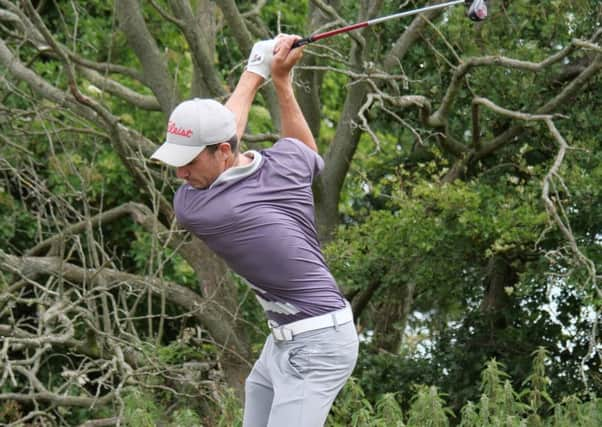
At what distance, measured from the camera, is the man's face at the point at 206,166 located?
345 centimetres

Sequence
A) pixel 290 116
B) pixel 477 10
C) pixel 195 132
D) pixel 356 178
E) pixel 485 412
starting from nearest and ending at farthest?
1. pixel 195 132
2. pixel 290 116
3. pixel 477 10
4. pixel 485 412
5. pixel 356 178

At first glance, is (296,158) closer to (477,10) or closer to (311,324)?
(311,324)

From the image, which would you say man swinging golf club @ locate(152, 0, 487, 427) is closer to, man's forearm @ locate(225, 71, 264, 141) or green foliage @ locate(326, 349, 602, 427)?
man's forearm @ locate(225, 71, 264, 141)

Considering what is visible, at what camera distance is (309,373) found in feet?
11.7

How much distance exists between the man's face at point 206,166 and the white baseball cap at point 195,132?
0.10 feet

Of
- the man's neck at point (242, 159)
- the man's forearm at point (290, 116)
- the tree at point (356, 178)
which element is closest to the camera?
the man's neck at point (242, 159)

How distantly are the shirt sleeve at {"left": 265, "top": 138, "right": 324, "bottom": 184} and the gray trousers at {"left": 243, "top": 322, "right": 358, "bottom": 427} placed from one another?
1.67 feet

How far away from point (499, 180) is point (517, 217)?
855mm

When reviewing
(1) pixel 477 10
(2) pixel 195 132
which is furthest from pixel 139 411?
(1) pixel 477 10

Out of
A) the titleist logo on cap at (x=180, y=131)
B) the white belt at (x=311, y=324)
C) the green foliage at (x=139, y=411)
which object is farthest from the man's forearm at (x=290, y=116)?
the green foliage at (x=139, y=411)

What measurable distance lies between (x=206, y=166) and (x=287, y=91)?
0.49 meters

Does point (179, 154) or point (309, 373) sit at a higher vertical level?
point (179, 154)

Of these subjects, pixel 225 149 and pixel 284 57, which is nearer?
pixel 225 149

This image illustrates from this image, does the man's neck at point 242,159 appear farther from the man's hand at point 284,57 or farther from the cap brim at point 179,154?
the man's hand at point 284,57
